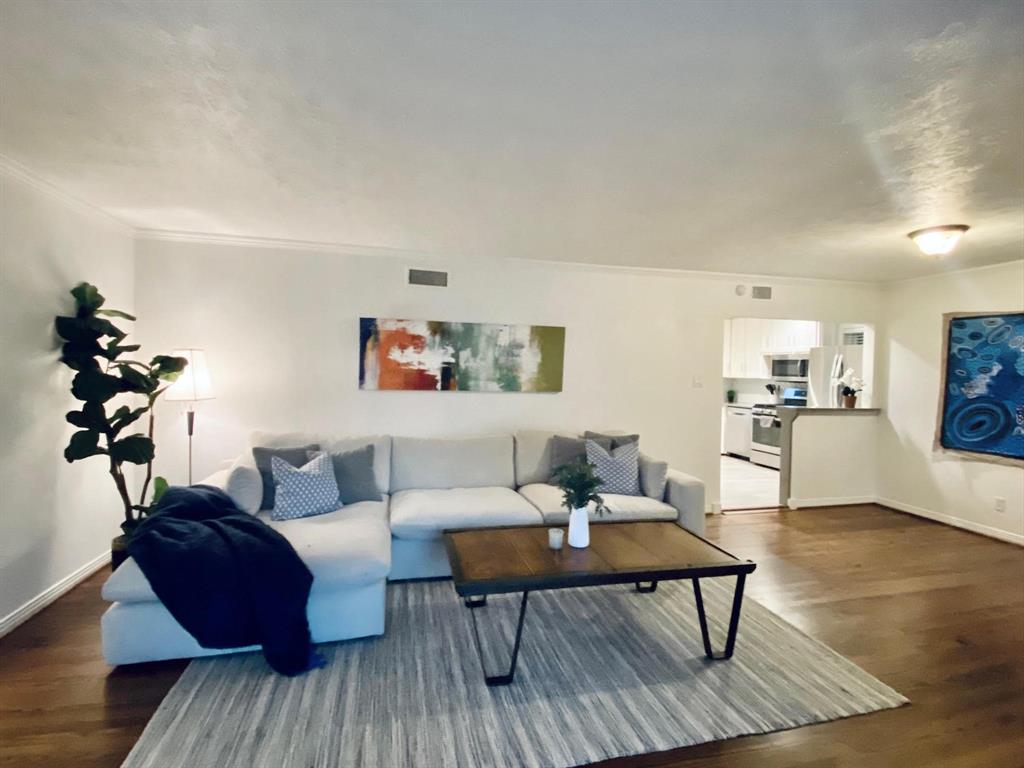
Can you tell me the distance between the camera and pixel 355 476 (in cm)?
346

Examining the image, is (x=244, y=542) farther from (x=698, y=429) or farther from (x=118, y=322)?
(x=698, y=429)

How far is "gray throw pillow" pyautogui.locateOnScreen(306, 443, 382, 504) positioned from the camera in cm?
341

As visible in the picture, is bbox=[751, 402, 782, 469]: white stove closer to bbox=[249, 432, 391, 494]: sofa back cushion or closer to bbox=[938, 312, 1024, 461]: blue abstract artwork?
bbox=[938, 312, 1024, 461]: blue abstract artwork

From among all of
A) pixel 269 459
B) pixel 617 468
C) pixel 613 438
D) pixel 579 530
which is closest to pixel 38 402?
pixel 269 459

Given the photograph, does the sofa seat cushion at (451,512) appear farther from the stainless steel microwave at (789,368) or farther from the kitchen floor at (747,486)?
→ the stainless steel microwave at (789,368)

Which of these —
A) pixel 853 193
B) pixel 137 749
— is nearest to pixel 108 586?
pixel 137 749

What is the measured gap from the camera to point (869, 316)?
216 inches

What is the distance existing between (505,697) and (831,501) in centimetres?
480

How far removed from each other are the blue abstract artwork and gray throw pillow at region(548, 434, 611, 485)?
11.2 feet

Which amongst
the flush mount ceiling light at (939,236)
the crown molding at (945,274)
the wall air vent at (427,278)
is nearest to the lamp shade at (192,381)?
the wall air vent at (427,278)

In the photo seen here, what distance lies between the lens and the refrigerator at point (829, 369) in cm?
608

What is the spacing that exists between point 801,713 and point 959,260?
420 cm

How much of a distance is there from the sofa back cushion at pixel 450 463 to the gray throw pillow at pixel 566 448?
0.35 m

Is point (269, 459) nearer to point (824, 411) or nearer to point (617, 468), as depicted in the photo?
point (617, 468)
